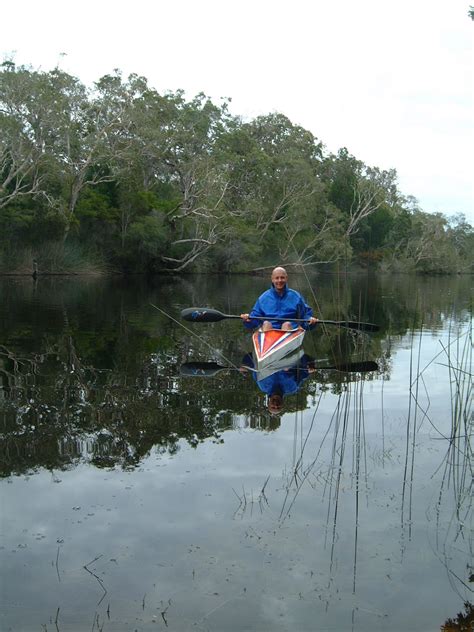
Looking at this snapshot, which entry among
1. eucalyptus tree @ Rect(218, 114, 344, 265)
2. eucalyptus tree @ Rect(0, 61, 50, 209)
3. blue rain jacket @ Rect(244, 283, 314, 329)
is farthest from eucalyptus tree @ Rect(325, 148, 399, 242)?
blue rain jacket @ Rect(244, 283, 314, 329)

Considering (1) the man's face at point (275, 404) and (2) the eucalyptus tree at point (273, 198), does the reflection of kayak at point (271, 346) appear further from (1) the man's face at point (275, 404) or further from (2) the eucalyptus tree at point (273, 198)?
(2) the eucalyptus tree at point (273, 198)

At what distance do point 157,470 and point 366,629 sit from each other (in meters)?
2.42

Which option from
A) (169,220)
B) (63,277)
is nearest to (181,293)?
(63,277)

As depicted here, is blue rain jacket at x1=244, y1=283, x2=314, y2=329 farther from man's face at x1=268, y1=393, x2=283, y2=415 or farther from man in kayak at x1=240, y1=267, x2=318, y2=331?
man's face at x1=268, y1=393, x2=283, y2=415

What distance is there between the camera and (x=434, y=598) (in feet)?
11.3

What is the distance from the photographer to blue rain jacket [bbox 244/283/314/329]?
37.3ft

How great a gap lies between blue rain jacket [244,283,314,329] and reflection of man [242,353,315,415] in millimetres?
854

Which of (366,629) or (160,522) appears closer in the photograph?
(366,629)

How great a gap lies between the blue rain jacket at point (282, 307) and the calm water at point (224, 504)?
2.39 meters

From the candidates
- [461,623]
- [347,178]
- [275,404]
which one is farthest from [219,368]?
[347,178]

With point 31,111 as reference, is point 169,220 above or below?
below

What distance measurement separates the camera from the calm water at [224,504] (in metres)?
3.34

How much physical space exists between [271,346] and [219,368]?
848 millimetres

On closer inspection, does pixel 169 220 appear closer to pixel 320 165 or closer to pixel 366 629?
pixel 320 165
